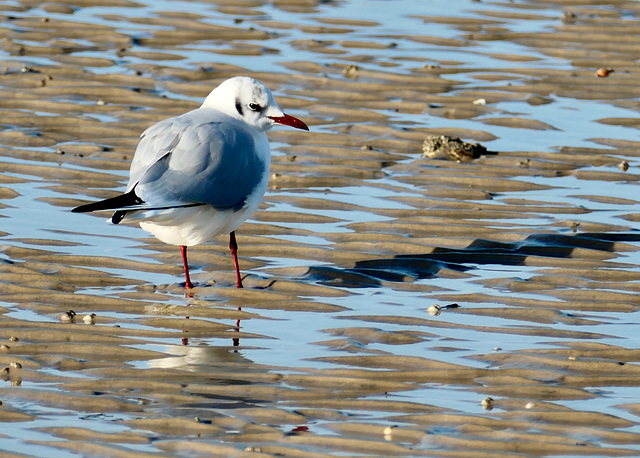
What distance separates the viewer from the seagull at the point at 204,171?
696 cm

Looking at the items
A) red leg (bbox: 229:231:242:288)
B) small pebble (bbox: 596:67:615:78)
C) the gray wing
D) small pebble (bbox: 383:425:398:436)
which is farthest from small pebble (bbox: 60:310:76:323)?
small pebble (bbox: 596:67:615:78)

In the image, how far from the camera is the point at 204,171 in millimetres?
7129

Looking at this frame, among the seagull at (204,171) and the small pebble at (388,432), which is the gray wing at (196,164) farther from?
the small pebble at (388,432)

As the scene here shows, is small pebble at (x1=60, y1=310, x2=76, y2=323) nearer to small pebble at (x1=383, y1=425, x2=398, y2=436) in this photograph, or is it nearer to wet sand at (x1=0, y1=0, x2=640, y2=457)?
wet sand at (x1=0, y1=0, x2=640, y2=457)

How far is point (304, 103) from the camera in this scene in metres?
11.5

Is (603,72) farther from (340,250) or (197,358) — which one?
(197,358)

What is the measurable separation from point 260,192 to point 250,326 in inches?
46.0

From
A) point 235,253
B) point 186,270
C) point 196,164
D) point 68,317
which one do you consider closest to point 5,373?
point 68,317

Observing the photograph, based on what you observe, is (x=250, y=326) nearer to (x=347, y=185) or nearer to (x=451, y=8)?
(x=347, y=185)

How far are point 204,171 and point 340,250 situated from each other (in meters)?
1.26

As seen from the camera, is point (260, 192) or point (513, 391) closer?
point (513, 391)

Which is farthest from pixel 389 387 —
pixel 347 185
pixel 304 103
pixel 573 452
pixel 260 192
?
pixel 304 103

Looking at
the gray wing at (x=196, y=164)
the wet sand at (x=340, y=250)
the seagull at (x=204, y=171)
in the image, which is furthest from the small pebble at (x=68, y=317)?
the gray wing at (x=196, y=164)

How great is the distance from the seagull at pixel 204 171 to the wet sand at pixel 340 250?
0.36 metres
